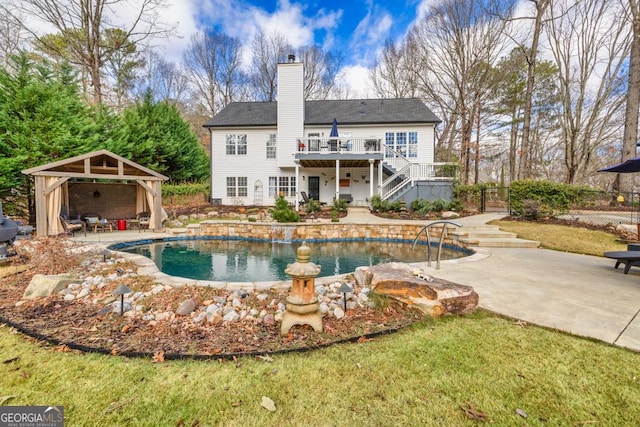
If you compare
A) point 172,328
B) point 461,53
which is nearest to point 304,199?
point 172,328

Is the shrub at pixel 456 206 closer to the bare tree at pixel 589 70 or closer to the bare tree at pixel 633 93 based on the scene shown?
the bare tree at pixel 633 93

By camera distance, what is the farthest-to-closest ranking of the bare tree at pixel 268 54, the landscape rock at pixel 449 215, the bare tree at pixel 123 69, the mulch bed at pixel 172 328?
the bare tree at pixel 268 54, the bare tree at pixel 123 69, the landscape rock at pixel 449 215, the mulch bed at pixel 172 328

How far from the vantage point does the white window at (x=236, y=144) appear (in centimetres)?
1702

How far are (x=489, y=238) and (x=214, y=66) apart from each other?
25.4 m

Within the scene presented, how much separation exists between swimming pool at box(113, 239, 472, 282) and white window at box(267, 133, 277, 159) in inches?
306

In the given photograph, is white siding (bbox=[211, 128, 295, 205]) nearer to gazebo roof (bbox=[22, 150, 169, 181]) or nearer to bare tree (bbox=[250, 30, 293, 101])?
gazebo roof (bbox=[22, 150, 169, 181])

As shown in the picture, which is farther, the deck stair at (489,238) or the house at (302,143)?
the house at (302,143)

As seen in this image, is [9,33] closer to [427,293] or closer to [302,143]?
[302,143]

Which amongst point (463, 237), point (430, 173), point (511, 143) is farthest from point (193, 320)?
point (511, 143)

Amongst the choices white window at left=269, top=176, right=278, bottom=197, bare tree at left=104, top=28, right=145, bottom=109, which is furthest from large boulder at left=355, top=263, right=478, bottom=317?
bare tree at left=104, top=28, right=145, bottom=109

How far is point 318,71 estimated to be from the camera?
25.2 m

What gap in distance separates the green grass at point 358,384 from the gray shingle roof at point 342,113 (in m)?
15.2

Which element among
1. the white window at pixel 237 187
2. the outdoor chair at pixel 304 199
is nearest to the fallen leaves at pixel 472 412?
the outdoor chair at pixel 304 199

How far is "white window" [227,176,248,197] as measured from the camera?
17.1 m
